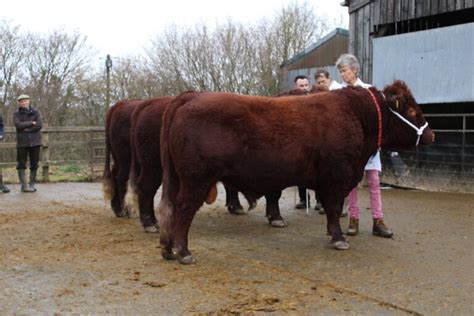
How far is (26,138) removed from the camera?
10.8m

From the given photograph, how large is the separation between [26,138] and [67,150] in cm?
375

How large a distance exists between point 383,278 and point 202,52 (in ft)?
65.8

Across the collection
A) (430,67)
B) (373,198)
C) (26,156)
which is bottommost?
(373,198)

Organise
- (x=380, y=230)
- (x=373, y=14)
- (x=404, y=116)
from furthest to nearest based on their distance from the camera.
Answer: (x=373, y=14) → (x=380, y=230) → (x=404, y=116)

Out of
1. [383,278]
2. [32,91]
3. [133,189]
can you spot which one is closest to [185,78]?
[32,91]

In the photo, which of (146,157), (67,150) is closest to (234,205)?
(146,157)

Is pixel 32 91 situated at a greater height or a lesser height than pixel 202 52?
lesser

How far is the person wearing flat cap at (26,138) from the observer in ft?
35.4

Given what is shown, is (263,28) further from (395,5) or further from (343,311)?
(343,311)

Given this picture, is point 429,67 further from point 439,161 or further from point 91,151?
point 91,151

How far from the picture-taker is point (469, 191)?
9953 mm

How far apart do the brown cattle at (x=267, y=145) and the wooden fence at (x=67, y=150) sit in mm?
7814

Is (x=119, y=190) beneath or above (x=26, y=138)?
beneath

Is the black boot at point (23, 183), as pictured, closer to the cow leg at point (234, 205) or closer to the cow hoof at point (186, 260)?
the cow leg at point (234, 205)
